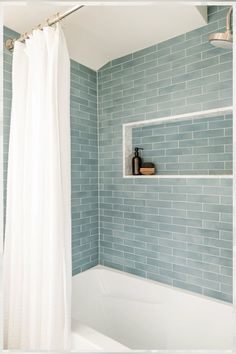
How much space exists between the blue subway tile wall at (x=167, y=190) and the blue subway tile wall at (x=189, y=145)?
Answer: 133mm

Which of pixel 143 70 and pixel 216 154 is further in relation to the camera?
pixel 143 70

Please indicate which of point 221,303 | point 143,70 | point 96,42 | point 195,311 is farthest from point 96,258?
point 96,42

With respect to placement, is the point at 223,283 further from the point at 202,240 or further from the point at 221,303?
the point at 202,240

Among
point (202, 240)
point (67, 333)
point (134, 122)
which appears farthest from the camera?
point (134, 122)

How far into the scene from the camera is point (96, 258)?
2.21 m

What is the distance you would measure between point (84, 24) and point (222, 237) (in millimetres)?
1681

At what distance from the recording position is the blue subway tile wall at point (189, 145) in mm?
1687

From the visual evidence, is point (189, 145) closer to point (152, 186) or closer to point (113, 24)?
point (152, 186)

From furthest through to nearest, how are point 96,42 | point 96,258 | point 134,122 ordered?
point 96,258 → point 134,122 → point 96,42

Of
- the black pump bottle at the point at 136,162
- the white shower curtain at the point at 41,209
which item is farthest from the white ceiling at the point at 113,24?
the black pump bottle at the point at 136,162

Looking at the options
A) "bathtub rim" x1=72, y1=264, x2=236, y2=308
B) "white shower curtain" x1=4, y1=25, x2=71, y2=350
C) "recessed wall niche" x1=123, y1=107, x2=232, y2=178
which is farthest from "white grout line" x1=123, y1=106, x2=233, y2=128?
"bathtub rim" x1=72, y1=264, x2=236, y2=308

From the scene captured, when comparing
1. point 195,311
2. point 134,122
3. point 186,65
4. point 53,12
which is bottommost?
point 195,311

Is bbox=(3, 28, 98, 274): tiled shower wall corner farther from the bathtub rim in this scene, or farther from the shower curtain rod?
the shower curtain rod

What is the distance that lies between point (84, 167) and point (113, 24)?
108 cm
